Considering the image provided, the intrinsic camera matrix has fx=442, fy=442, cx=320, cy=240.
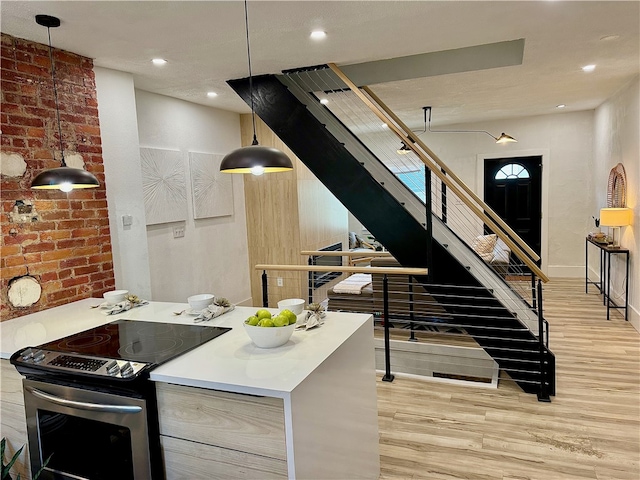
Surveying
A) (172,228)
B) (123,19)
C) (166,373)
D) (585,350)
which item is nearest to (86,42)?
(123,19)

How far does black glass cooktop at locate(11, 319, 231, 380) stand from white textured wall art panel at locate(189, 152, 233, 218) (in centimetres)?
302

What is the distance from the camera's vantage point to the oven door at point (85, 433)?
171cm

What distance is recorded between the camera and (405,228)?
370 centimetres

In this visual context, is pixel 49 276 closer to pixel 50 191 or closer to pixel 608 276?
pixel 50 191

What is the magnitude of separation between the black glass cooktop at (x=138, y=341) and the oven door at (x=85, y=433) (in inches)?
6.8

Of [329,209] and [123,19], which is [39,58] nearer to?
[123,19]

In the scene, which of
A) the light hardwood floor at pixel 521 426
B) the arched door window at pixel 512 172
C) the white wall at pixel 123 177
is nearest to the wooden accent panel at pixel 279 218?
the white wall at pixel 123 177

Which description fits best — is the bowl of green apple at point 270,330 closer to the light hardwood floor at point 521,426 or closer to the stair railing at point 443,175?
the light hardwood floor at point 521,426

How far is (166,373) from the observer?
1680 mm

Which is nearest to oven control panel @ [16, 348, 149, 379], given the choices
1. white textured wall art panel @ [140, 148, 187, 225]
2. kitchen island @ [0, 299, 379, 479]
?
kitchen island @ [0, 299, 379, 479]

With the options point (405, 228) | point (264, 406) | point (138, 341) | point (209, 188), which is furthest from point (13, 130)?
point (405, 228)

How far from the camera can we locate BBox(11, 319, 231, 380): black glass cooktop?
1.75 m

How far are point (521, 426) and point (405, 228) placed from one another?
1.66m

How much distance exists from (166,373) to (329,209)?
548cm
